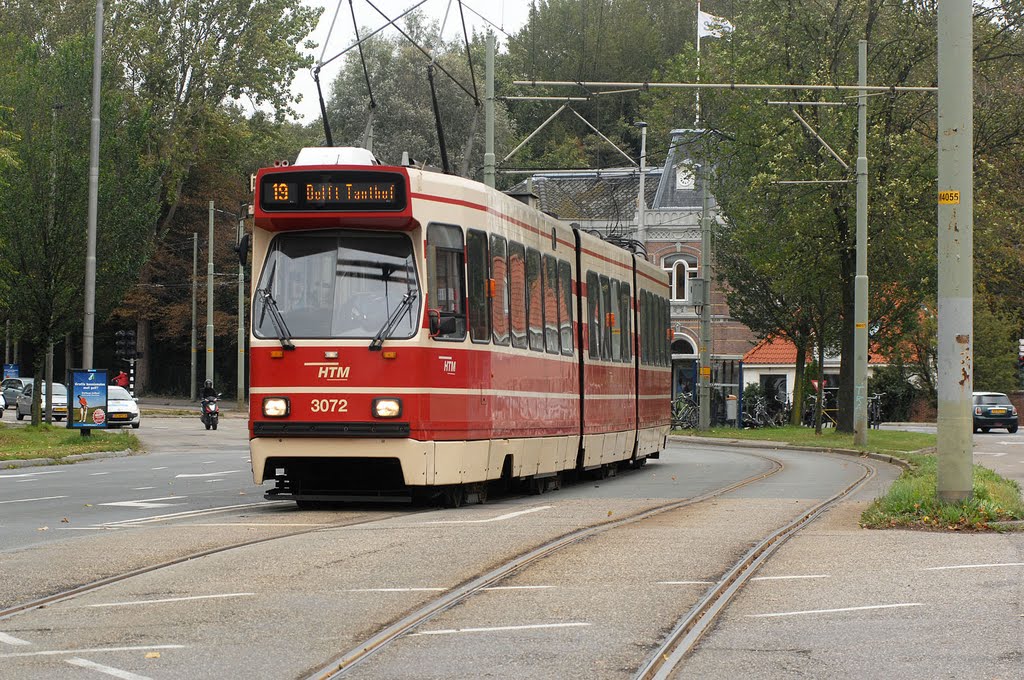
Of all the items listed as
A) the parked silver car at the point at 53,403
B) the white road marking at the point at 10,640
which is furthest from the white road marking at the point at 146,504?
the parked silver car at the point at 53,403

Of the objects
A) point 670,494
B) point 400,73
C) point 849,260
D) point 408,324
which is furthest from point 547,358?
point 400,73

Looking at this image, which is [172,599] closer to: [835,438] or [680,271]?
[835,438]

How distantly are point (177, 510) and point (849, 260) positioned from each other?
28.2 m

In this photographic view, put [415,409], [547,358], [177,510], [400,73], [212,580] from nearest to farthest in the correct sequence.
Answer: [212,580]
[415,409]
[177,510]
[547,358]
[400,73]

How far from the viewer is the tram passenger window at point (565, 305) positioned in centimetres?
2034

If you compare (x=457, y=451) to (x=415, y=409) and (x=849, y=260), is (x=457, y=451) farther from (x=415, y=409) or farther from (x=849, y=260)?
(x=849, y=260)

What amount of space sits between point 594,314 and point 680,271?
5045cm

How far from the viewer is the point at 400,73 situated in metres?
74.8

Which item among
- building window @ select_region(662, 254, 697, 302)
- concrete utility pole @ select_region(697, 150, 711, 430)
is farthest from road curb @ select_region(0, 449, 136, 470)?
building window @ select_region(662, 254, 697, 302)

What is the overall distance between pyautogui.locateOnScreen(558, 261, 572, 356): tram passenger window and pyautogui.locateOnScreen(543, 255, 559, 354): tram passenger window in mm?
195

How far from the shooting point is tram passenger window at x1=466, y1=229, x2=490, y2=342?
1675 cm

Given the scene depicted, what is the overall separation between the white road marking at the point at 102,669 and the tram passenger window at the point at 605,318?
15.4 m

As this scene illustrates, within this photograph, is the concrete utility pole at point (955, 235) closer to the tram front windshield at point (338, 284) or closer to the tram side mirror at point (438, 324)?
the tram side mirror at point (438, 324)

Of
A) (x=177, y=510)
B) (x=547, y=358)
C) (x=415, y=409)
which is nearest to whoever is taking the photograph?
(x=415, y=409)
